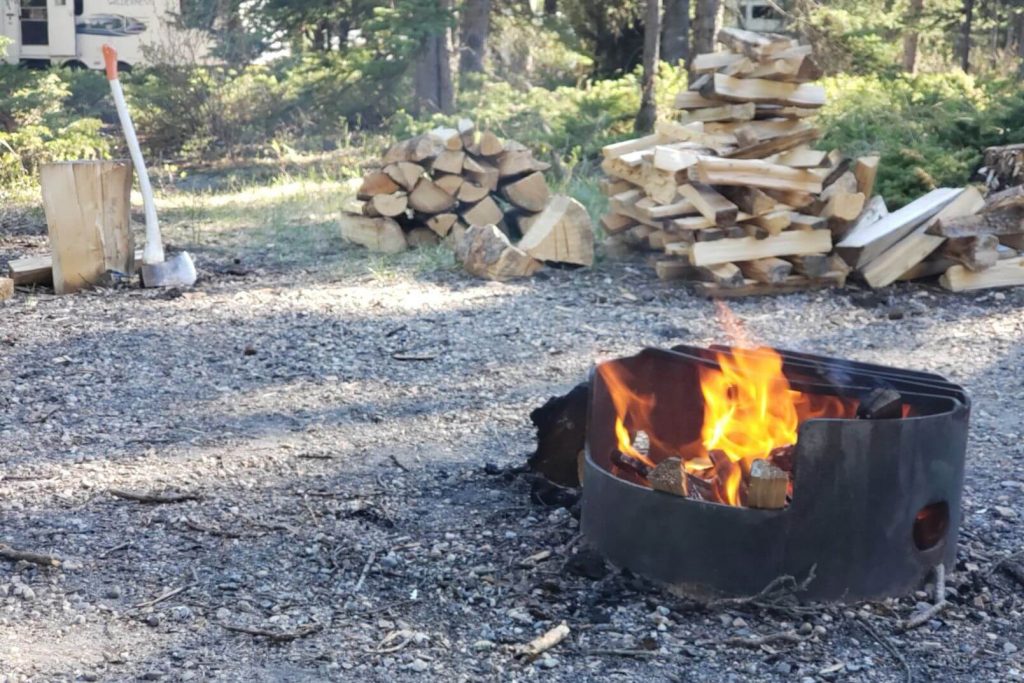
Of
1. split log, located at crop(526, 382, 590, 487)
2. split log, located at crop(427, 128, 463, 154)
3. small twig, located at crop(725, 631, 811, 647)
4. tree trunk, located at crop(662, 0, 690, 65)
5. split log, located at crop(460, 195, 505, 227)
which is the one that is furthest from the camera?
tree trunk, located at crop(662, 0, 690, 65)

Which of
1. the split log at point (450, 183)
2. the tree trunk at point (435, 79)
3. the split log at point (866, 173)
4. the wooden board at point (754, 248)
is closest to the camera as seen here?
the wooden board at point (754, 248)

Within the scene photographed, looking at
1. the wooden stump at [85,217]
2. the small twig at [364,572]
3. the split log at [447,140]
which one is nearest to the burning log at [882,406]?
the small twig at [364,572]

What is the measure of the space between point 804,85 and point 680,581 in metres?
5.75

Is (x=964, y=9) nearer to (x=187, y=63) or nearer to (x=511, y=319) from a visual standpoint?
(x=187, y=63)

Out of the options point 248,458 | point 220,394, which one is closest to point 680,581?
point 248,458

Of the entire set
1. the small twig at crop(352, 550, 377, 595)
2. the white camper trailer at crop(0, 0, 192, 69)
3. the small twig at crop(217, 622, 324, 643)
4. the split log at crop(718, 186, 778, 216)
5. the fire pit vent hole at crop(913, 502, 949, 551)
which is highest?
the white camper trailer at crop(0, 0, 192, 69)

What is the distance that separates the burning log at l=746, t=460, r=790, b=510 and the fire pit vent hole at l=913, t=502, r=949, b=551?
478 millimetres

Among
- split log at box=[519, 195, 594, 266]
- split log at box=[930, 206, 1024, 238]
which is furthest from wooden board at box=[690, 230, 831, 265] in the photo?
split log at box=[519, 195, 594, 266]

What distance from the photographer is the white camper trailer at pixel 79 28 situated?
22344 millimetres

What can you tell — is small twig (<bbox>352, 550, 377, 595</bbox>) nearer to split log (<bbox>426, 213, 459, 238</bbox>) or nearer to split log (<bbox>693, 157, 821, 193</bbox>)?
split log (<bbox>693, 157, 821, 193</bbox>)

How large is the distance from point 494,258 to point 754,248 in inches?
70.8

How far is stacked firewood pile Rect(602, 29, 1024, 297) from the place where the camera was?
7566 millimetres

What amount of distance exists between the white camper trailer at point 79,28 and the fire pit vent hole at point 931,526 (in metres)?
21.5

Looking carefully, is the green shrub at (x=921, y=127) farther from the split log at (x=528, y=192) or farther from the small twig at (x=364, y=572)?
the small twig at (x=364, y=572)
